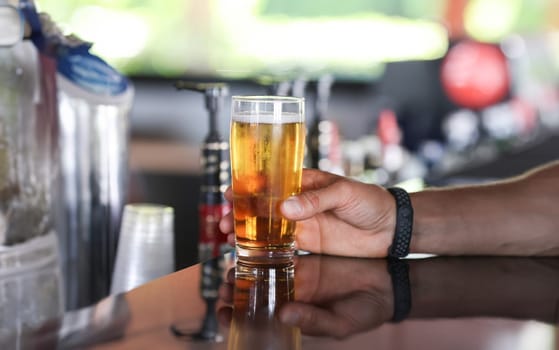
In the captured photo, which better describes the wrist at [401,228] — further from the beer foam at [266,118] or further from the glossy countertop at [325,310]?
the beer foam at [266,118]

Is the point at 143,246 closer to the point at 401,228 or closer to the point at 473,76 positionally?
the point at 401,228

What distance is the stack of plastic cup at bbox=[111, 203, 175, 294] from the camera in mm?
1343

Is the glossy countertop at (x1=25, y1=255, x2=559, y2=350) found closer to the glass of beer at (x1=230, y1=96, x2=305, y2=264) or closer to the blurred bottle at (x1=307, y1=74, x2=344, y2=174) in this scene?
the glass of beer at (x1=230, y1=96, x2=305, y2=264)

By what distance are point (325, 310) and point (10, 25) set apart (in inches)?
23.5

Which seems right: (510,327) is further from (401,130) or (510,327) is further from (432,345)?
(401,130)

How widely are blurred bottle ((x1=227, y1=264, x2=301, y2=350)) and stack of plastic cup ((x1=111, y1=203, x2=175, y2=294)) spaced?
281mm

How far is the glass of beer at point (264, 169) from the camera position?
3.52 feet

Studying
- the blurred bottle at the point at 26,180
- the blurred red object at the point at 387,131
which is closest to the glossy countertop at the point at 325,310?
the blurred bottle at the point at 26,180

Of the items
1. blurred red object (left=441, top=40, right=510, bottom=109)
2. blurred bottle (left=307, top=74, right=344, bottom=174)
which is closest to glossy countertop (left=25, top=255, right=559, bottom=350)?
blurred bottle (left=307, top=74, right=344, bottom=174)

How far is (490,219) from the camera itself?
4.33 ft

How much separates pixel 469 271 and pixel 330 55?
13.8 ft

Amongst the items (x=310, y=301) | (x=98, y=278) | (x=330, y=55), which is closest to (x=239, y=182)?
(x=310, y=301)

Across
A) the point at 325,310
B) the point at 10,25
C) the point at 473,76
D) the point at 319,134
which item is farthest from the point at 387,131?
the point at 325,310

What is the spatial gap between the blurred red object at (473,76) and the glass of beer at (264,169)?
417 cm
